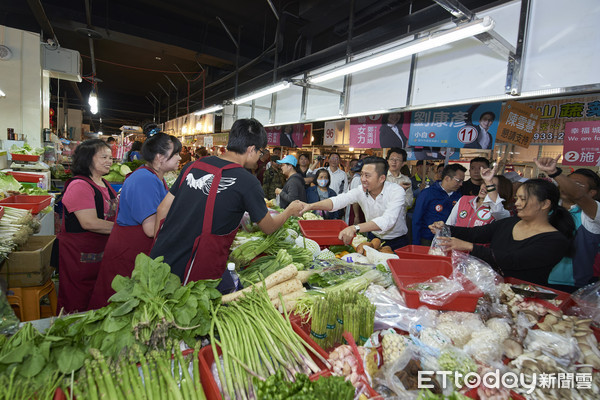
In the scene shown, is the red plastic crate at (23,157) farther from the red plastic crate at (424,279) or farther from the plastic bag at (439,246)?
the plastic bag at (439,246)

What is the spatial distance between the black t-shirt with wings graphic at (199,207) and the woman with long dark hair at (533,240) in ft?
6.05

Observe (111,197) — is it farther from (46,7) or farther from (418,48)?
(46,7)

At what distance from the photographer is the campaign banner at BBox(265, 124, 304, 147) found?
10.6 m

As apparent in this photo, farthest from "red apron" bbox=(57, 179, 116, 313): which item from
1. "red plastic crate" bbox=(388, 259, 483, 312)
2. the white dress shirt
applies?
"red plastic crate" bbox=(388, 259, 483, 312)

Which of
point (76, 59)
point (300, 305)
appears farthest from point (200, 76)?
point (300, 305)

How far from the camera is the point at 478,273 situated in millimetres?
2152

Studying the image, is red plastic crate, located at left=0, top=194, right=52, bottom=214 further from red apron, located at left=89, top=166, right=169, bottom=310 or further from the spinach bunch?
the spinach bunch

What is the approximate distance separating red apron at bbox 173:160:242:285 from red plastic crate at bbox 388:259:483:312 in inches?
49.3

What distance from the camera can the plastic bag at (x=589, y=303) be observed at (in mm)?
1804

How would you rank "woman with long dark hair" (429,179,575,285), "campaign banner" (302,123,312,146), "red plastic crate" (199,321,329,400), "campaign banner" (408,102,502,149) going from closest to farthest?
"red plastic crate" (199,321,329,400), "woman with long dark hair" (429,179,575,285), "campaign banner" (408,102,502,149), "campaign banner" (302,123,312,146)

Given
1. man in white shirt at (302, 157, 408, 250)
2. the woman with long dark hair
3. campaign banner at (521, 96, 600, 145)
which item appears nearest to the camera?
the woman with long dark hair

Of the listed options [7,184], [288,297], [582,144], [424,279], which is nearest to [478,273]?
[424,279]

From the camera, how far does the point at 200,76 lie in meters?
14.0

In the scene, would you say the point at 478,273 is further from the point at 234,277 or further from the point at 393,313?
the point at 234,277
